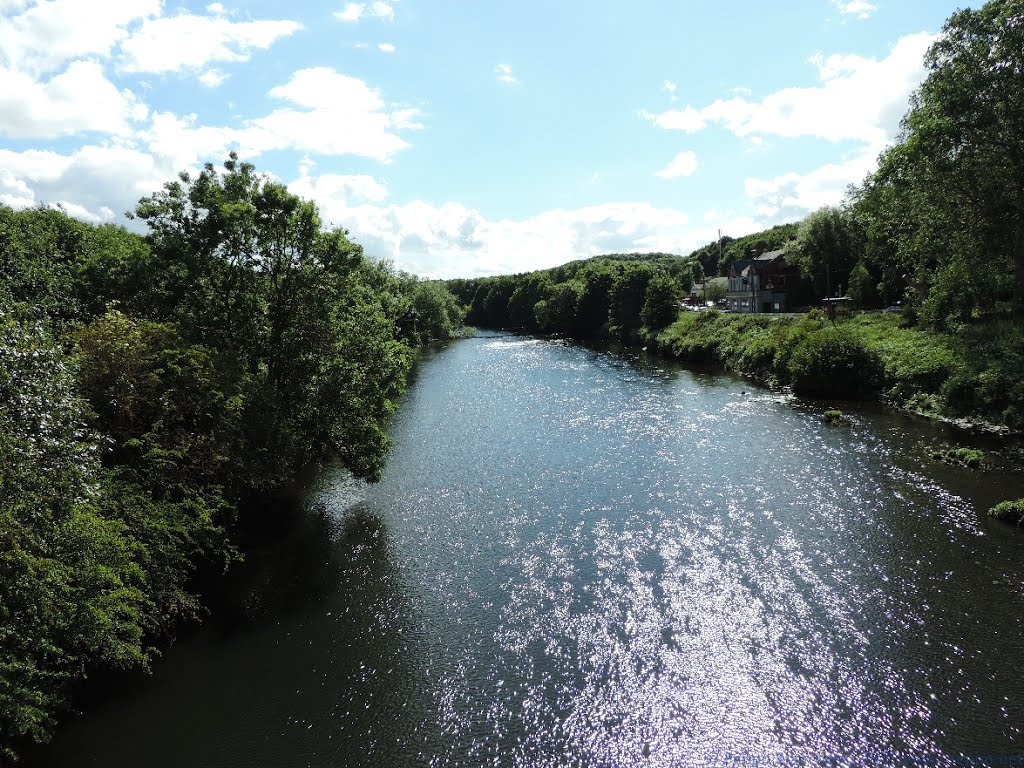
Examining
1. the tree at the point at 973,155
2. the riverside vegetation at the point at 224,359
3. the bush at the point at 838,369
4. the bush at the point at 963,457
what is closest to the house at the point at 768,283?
the riverside vegetation at the point at 224,359

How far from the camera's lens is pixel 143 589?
14.7 m

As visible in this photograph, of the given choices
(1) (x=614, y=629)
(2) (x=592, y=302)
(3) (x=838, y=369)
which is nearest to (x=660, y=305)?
(2) (x=592, y=302)

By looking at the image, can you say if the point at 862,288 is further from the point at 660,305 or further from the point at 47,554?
the point at 47,554

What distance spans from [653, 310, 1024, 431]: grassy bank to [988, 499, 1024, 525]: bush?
12.3 meters

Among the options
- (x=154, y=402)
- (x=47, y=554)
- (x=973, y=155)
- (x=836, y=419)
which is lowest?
(x=836, y=419)

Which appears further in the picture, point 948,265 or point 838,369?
point 838,369

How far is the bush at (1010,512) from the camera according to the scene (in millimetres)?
20422

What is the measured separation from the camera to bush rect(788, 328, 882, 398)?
138 ft

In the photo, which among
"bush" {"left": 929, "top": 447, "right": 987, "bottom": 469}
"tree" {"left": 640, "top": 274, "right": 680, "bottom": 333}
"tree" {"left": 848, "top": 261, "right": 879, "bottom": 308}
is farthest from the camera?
"tree" {"left": 640, "top": 274, "right": 680, "bottom": 333}

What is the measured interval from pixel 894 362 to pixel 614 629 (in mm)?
35269

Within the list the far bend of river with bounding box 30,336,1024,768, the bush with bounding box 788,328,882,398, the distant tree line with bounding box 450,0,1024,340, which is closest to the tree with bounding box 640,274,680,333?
the distant tree line with bounding box 450,0,1024,340

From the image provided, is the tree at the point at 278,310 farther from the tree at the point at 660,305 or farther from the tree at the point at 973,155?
the tree at the point at 660,305

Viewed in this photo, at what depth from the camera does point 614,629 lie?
16.1 meters

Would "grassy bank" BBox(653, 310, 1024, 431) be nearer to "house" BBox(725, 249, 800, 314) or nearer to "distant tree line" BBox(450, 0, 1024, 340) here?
"distant tree line" BBox(450, 0, 1024, 340)
